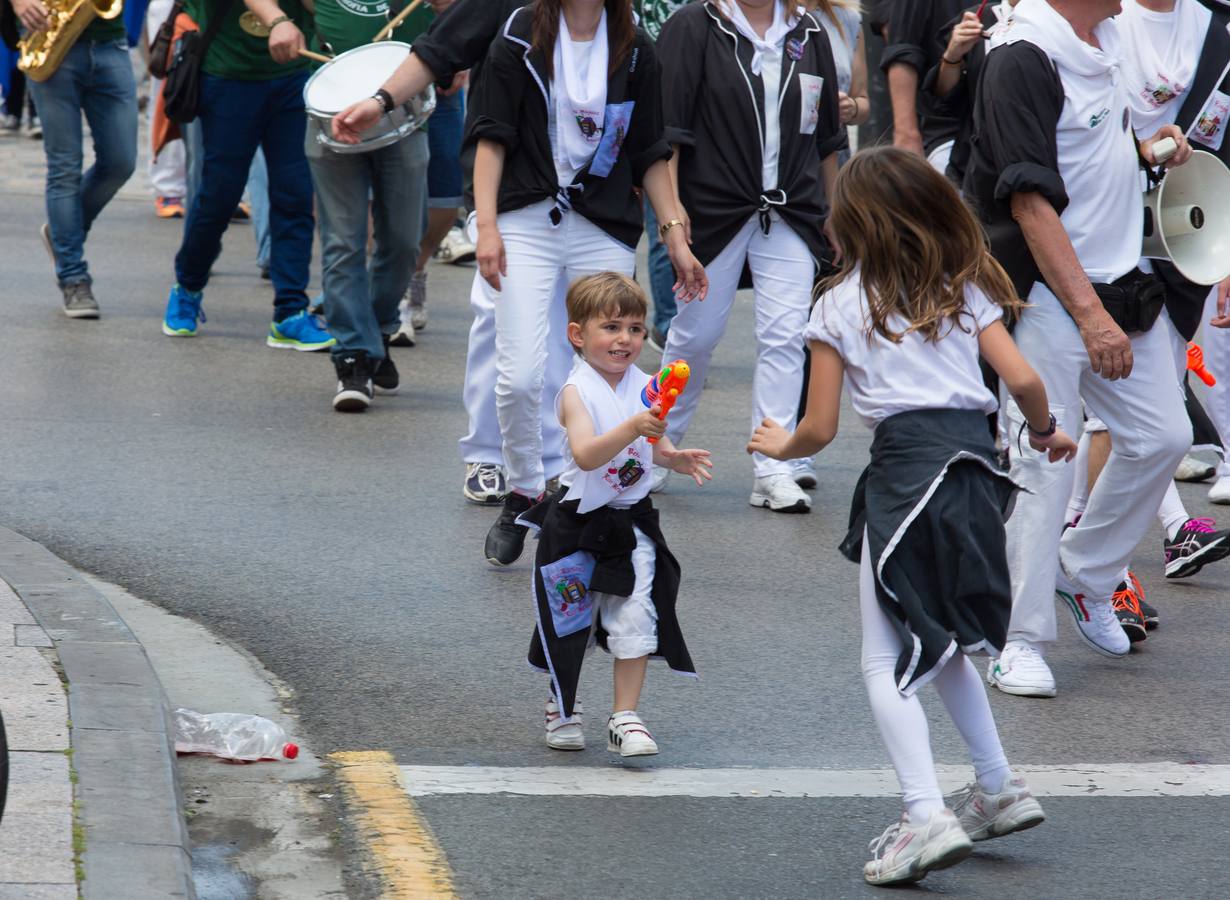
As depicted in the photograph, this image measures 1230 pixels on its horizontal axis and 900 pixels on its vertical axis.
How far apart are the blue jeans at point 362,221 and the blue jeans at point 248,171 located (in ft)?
3.78

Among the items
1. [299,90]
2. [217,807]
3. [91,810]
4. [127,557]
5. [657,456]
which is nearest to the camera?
[91,810]

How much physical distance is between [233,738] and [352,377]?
4072 millimetres

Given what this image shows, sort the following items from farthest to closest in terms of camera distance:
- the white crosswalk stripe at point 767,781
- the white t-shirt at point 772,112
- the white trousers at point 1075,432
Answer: the white t-shirt at point 772,112 → the white trousers at point 1075,432 → the white crosswalk stripe at point 767,781

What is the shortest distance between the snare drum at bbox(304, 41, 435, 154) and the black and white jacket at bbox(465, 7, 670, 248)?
1.12 meters

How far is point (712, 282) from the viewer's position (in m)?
7.04

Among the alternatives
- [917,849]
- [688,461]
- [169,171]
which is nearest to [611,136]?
[688,461]

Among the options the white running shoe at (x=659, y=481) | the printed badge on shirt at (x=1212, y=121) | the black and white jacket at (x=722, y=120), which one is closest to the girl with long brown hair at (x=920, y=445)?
the printed badge on shirt at (x=1212, y=121)

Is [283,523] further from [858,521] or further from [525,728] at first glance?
[858,521]

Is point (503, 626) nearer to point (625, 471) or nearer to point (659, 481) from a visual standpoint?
point (625, 471)

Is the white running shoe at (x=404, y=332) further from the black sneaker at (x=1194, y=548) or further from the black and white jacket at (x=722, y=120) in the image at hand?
the black sneaker at (x=1194, y=548)

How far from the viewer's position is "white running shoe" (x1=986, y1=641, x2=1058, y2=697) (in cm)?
514

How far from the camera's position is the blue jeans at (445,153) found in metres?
9.37

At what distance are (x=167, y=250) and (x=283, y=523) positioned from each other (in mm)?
6499

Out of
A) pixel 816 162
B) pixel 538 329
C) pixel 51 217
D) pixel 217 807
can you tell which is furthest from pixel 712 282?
pixel 51 217
